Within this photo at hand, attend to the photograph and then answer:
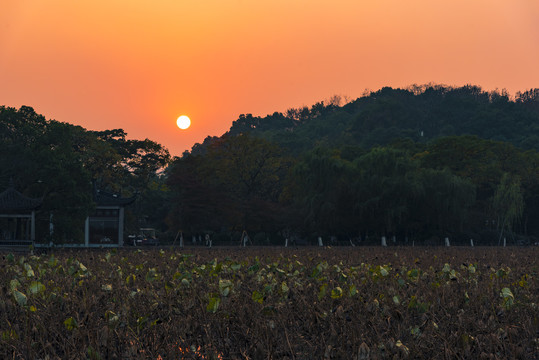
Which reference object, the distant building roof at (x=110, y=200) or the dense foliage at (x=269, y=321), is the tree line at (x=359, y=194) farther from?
the dense foliage at (x=269, y=321)

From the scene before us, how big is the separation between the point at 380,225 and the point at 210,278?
37002 mm

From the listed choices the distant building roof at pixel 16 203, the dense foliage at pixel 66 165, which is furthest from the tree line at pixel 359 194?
the distant building roof at pixel 16 203

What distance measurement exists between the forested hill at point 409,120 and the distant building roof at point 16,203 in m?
48.6

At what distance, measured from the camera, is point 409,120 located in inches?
4614

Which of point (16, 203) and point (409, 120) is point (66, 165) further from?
point (409, 120)

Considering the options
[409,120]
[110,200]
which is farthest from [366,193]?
[409,120]

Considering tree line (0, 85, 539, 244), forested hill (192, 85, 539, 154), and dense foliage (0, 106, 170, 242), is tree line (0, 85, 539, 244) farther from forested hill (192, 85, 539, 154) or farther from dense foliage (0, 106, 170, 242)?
forested hill (192, 85, 539, 154)

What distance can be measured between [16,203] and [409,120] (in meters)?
91.2

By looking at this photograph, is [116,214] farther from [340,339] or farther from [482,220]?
[340,339]

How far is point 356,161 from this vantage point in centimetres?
5269

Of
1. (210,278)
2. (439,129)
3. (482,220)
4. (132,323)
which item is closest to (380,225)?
(482,220)

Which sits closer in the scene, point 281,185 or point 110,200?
point 110,200

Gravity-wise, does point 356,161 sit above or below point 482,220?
above

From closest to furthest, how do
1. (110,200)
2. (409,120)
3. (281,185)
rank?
(110,200)
(281,185)
(409,120)
